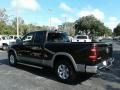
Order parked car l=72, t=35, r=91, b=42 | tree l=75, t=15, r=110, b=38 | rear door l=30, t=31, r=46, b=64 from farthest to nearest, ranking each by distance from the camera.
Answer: tree l=75, t=15, r=110, b=38, parked car l=72, t=35, r=91, b=42, rear door l=30, t=31, r=46, b=64

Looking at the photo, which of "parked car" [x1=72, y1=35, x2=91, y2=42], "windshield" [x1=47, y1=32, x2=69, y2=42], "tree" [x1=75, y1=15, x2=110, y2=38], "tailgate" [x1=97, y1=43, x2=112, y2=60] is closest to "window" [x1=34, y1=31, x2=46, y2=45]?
"windshield" [x1=47, y1=32, x2=69, y2=42]

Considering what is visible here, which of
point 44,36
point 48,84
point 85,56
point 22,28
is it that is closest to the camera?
point 85,56

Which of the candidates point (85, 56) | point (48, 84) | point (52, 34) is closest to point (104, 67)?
point (85, 56)

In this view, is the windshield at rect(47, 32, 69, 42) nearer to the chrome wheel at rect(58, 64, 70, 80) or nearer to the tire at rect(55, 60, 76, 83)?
the tire at rect(55, 60, 76, 83)

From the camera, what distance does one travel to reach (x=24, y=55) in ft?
34.2

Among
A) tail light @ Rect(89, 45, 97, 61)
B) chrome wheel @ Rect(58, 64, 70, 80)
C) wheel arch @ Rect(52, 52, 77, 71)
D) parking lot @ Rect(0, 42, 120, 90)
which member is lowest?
parking lot @ Rect(0, 42, 120, 90)

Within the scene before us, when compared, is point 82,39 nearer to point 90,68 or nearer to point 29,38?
point 29,38

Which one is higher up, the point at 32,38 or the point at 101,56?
the point at 32,38

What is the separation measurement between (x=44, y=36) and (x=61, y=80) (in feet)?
6.78

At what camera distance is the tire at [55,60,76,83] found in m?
7.86

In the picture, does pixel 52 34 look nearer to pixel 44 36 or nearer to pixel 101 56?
pixel 44 36

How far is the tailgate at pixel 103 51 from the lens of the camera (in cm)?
752

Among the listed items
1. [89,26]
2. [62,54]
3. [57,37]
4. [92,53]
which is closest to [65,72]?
[62,54]

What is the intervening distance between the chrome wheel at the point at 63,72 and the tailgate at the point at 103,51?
51.4 inches
